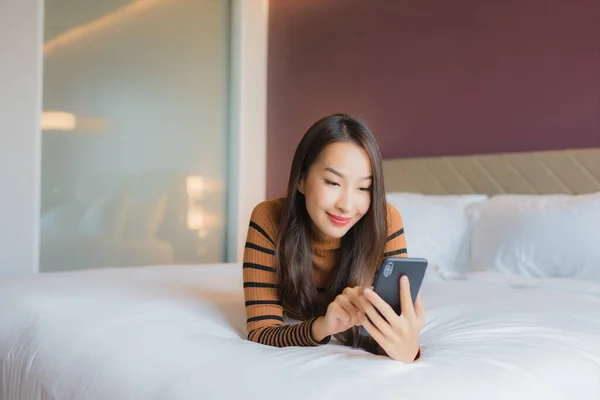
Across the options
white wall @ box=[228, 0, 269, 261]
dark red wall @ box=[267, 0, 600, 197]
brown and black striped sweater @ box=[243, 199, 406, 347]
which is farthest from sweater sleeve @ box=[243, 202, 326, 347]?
white wall @ box=[228, 0, 269, 261]

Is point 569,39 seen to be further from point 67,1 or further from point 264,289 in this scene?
point 67,1

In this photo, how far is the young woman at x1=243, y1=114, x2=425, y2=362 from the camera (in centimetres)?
114

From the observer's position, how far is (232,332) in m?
1.28

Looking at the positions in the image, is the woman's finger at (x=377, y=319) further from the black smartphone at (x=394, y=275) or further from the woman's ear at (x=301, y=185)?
the woman's ear at (x=301, y=185)

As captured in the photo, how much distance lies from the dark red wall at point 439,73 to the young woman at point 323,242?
5.34ft

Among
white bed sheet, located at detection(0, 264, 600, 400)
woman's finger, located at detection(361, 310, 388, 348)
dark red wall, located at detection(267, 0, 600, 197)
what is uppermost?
dark red wall, located at detection(267, 0, 600, 197)

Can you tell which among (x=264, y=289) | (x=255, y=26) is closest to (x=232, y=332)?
(x=264, y=289)

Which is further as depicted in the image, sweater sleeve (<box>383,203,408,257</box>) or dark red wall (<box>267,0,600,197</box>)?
dark red wall (<box>267,0,600,197</box>)

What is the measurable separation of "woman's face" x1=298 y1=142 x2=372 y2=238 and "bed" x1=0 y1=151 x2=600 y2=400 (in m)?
0.26

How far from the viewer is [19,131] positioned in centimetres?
289

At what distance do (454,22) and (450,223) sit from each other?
1105 mm

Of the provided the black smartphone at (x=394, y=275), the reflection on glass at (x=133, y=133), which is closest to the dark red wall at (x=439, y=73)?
the reflection on glass at (x=133, y=133)

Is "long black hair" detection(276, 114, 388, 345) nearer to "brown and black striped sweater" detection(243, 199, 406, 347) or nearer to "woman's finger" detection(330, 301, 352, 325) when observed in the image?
"brown and black striped sweater" detection(243, 199, 406, 347)

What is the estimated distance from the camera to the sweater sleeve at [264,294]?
1143 mm
